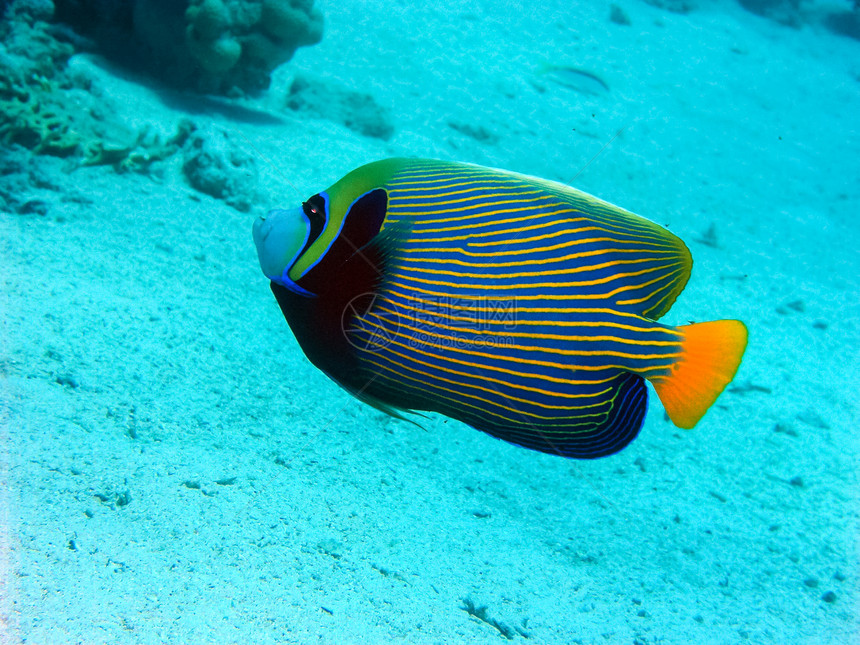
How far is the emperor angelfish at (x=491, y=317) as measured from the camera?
1.00 metres

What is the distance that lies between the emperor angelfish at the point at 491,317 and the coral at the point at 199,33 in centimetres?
580

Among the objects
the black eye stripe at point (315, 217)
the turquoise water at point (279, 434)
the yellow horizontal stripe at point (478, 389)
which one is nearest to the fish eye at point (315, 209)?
the black eye stripe at point (315, 217)

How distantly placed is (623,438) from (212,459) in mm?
1778

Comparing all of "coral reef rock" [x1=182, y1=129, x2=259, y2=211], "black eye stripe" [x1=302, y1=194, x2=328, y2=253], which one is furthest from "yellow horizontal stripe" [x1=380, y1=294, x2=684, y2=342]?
"coral reef rock" [x1=182, y1=129, x2=259, y2=211]

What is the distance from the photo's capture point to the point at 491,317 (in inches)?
39.5

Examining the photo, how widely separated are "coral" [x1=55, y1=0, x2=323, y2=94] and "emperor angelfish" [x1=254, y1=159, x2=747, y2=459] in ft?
19.0

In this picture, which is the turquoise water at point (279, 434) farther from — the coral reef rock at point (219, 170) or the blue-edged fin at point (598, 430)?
the blue-edged fin at point (598, 430)

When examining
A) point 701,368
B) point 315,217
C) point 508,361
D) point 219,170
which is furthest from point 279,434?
point 219,170

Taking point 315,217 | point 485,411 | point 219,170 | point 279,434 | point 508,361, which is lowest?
point 279,434

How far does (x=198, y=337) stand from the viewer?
2.73 metres

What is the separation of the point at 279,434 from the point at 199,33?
211 inches

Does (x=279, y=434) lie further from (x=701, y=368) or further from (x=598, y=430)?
(x=701, y=368)

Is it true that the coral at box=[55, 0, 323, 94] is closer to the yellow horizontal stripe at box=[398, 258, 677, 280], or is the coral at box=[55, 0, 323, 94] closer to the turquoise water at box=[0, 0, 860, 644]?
the turquoise water at box=[0, 0, 860, 644]

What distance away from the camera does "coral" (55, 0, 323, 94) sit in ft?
17.9
